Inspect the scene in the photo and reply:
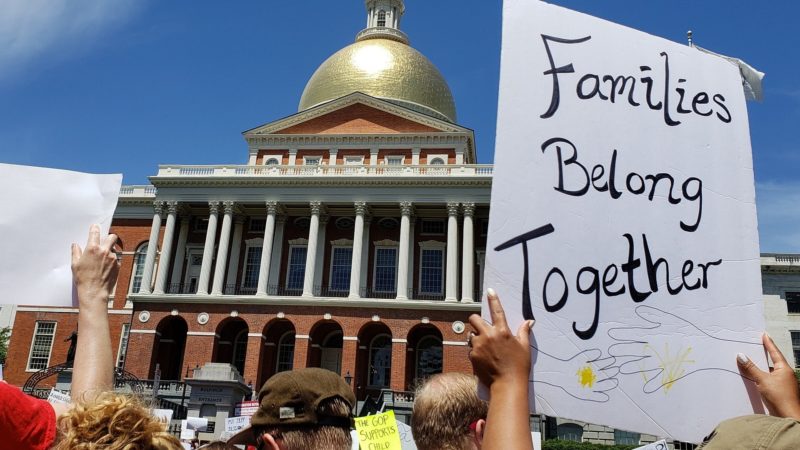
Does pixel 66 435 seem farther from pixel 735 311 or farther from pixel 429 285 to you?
pixel 429 285

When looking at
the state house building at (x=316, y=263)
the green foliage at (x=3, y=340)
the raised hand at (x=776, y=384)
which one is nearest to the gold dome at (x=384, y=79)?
the state house building at (x=316, y=263)

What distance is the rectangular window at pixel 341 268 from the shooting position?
4094 cm

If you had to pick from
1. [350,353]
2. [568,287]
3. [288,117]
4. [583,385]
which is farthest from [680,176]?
[288,117]

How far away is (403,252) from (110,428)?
3622cm

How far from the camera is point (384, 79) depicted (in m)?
49.0

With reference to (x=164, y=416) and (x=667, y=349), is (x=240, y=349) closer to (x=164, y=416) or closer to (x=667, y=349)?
(x=164, y=416)

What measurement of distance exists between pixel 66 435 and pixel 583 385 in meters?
2.21

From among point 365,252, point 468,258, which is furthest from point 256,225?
point 468,258

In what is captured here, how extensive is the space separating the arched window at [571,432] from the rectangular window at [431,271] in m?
10.8

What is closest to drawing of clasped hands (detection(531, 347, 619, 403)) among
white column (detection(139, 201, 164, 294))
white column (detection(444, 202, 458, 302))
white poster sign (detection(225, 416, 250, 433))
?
white poster sign (detection(225, 416, 250, 433))

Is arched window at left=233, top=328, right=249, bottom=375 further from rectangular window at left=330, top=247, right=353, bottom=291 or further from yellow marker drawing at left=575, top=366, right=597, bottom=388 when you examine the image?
yellow marker drawing at left=575, top=366, right=597, bottom=388

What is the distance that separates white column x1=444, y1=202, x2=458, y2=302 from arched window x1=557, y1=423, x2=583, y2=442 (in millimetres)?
9004

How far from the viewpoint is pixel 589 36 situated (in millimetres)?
3799

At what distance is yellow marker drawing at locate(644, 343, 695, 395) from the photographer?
3.29m
